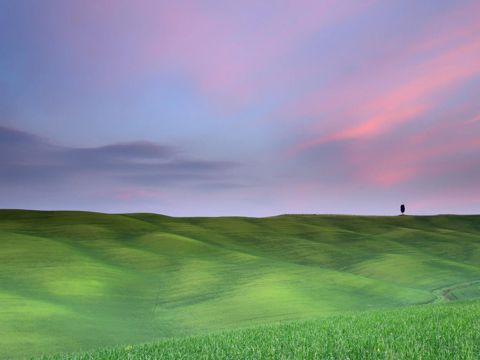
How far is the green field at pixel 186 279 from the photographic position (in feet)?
101

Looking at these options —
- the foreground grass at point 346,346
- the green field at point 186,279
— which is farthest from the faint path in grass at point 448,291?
the foreground grass at point 346,346

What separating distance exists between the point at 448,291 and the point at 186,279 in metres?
21.6

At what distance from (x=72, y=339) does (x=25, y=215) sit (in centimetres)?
6357

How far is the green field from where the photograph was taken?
30.7m

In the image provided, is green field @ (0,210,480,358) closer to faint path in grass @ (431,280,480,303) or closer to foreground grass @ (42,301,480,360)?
faint path in grass @ (431,280,480,303)

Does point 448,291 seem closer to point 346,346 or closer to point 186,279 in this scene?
point 186,279

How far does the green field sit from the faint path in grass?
110 millimetres

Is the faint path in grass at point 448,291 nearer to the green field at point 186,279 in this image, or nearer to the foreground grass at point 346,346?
the green field at point 186,279

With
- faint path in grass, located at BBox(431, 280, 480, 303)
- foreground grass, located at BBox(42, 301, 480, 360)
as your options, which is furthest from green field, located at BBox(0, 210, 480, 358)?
foreground grass, located at BBox(42, 301, 480, 360)

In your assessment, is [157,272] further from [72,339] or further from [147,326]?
[72,339]

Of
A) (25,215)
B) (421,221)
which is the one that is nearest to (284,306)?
(25,215)

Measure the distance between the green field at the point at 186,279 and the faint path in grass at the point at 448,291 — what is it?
0.11 meters

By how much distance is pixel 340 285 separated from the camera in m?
43.3

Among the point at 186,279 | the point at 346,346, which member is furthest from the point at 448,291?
the point at 346,346
